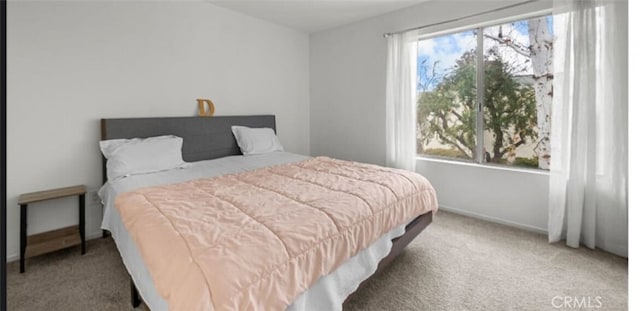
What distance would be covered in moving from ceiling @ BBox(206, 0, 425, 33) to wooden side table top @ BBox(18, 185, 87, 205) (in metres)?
2.30

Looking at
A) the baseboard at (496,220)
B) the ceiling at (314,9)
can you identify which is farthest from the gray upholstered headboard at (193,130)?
the baseboard at (496,220)

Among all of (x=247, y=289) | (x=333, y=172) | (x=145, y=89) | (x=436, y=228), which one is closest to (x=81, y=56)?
(x=145, y=89)

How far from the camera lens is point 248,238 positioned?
128cm

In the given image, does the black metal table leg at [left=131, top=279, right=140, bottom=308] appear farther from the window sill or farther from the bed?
the window sill

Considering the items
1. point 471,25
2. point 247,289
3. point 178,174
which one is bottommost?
point 247,289

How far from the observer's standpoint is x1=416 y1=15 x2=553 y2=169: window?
288cm

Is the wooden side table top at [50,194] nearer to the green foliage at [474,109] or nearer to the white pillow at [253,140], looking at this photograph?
the white pillow at [253,140]

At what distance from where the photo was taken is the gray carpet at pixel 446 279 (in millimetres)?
1809

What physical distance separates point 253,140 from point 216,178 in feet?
3.88

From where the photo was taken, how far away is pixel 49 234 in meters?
2.44

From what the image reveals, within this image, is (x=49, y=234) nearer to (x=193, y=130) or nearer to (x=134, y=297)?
(x=134, y=297)

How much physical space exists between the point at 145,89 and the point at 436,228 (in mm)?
3178

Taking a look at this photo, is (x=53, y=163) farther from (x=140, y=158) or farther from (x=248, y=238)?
(x=248, y=238)

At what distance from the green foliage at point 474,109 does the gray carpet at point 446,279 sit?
1070 mm
